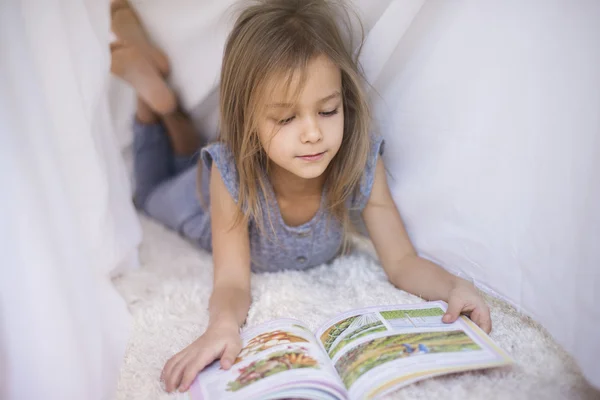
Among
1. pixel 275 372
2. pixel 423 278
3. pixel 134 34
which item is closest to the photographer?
pixel 275 372

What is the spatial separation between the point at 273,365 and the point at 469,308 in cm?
28

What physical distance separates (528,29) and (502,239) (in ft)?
0.92

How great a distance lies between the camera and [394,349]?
0.63 m

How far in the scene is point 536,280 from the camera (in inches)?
27.4

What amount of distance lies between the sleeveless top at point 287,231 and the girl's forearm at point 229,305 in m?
0.13

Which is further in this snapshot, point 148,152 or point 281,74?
point 148,152

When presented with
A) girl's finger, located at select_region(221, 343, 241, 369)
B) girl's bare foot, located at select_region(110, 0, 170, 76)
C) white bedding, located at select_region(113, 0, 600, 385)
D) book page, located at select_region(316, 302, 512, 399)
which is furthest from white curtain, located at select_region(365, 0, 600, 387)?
girl's bare foot, located at select_region(110, 0, 170, 76)

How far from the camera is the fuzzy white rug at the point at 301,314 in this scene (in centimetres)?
60

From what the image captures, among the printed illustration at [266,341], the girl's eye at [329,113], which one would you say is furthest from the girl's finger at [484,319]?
the girl's eye at [329,113]

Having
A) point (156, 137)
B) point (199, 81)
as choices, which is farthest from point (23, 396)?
point (156, 137)

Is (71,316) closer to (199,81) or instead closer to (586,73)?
(199,81)

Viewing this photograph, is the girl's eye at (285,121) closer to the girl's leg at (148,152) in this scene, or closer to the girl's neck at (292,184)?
the girl's neck at (292,184)

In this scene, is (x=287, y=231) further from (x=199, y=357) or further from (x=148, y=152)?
(x=148, y=152)

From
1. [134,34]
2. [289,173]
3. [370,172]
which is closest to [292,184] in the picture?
[289,173]
